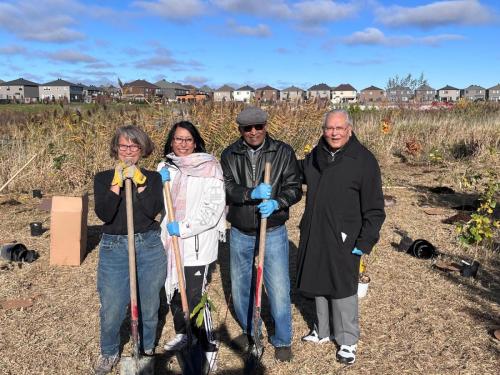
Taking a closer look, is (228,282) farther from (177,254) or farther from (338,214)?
(338,214)

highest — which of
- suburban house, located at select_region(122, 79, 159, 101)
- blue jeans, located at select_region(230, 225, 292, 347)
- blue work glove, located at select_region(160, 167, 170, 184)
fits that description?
suburban house, located at select_region(122, 79, 159, 101)

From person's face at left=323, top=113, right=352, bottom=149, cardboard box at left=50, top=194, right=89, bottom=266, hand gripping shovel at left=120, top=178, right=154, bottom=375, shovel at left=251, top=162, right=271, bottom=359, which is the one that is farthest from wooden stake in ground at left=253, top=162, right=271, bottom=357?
cardboard box at left=50, top=194, right=89, bottom=266

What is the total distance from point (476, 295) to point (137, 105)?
662 centimetres

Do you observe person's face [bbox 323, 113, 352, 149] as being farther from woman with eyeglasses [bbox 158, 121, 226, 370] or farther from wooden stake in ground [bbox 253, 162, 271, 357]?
woman with eyeglasses [bbox 158, 121, 226, 370]

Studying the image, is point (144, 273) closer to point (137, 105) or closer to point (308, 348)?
point (308, 348)

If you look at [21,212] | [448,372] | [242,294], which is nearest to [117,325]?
[242,294]

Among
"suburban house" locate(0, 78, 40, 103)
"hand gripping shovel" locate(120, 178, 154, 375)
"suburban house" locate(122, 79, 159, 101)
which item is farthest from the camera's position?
"suburban house" locate(0, 78, 40, 103)

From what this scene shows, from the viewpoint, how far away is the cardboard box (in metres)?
5.12

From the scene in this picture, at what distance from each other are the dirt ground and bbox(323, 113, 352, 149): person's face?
1653mm

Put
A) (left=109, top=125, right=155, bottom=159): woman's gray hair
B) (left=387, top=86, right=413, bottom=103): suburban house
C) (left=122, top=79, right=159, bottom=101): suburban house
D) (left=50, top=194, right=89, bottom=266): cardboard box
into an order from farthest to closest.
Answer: (left=387, top=86, right=413, bottom=103): suburban house → (left=122, top=79, right=159, bottom=101): suburban house → (left=50, top=194, right=89, bottom=266): cardboard box → (left=109, top=125, right=155, bottom=159): woman's gray hair

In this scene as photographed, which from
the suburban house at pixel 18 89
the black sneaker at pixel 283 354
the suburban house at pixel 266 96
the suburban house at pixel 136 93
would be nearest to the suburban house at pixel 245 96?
the suburban house at pixel 266 96

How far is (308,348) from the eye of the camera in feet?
11.5

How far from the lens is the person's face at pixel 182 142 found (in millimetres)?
2957

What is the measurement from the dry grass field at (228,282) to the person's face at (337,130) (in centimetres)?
165
